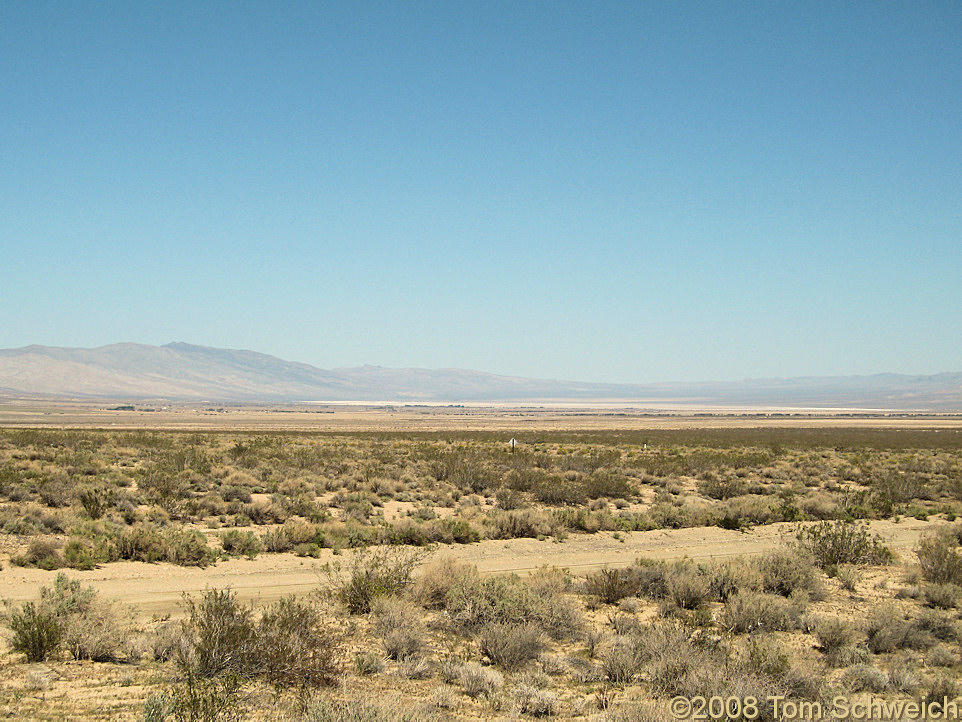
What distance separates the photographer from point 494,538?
1781cm

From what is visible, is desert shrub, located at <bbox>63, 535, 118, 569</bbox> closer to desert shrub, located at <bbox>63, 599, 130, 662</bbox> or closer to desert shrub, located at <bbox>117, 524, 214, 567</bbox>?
desert shrub, located at <bbox>117, 524, 214, 567</bbox>

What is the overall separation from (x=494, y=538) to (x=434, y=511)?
158 inches

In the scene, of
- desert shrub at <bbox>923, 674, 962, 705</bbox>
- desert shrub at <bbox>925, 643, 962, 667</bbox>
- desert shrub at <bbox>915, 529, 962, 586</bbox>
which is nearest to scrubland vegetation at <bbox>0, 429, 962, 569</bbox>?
desert shrub at <bbox>915, 529, 962, 586</bbox>

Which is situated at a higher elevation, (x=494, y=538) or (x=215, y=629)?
(x=215, y=629)

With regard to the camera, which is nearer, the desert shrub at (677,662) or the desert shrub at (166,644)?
the desert shrub at (677,662)

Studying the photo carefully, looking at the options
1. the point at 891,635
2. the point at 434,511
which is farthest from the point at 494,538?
the point at 891,635

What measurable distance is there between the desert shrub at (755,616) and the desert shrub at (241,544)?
9461mm

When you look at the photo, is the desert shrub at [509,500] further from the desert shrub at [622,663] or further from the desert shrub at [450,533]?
the desert shrub at [622,663]

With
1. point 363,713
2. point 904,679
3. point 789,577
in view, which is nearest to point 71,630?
point 363,713

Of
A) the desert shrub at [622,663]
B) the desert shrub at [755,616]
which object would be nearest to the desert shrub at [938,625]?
the desert shrub at [755,616]

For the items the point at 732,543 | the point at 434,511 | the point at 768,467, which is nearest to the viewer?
the point at 732,543

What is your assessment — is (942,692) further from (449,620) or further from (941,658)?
(449,620)

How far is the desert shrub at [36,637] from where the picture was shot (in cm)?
795

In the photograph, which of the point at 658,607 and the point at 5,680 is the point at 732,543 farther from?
the point at 5,680
